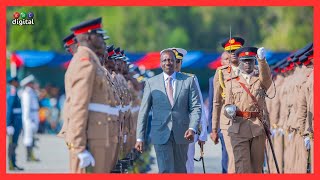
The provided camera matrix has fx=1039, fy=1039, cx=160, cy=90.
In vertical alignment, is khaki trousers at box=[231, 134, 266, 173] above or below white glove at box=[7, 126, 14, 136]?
below

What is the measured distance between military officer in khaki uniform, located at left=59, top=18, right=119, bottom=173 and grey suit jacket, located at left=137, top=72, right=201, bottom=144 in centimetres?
201

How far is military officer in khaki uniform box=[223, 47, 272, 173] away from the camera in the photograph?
50.1ft

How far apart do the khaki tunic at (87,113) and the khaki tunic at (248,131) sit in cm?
332

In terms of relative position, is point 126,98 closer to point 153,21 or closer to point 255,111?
point 255,111

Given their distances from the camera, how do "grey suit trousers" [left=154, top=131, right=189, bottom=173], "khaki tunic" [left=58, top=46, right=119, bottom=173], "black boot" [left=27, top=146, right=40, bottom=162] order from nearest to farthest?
1. "khaki tunic" [left=58, top=46, right=119, bottom=173]
2. "grey suit trousers" [left=154, top=131, right=189, bottom=173]
3. "black boot" [left=27, top=146, right=40, bottom=162]

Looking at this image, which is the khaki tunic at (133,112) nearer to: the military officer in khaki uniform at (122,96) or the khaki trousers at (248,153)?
the military officer in khaki uniform at (122,96)

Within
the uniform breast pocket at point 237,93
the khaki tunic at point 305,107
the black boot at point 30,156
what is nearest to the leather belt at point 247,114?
the uniform breast pocket at point 237,93

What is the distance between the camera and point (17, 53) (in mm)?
32656

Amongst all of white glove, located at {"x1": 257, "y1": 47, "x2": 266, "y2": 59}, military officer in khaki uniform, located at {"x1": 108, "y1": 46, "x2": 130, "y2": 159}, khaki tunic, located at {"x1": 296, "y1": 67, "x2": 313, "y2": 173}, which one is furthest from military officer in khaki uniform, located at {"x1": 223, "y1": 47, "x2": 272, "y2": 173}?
military officer in khaki uniform, located at {"x1": 108, "y1": 46, "x2": 130, "y2": 159}

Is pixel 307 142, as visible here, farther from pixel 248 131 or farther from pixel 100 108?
pixel 100 108

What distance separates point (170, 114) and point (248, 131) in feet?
4.37

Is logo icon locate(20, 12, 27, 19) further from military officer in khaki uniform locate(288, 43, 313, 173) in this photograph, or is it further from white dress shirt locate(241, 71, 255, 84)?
military officer in khaki uniform locate(288, 43, 313, 173)

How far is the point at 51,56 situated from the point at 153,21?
84.5 ft

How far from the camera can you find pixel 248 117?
15312 mm
